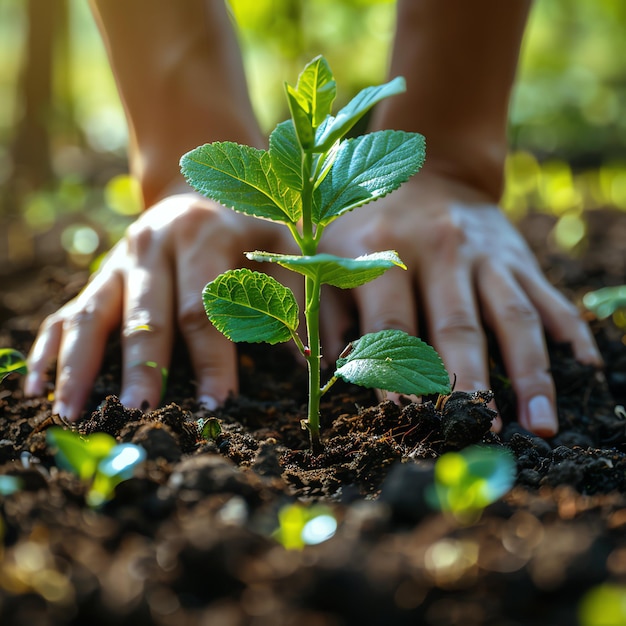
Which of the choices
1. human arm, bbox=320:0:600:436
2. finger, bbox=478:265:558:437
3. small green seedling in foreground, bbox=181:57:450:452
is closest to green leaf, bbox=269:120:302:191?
small green seedling in foreground, bbox=181:57:450:452

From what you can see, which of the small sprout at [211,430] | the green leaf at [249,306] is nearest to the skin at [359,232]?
the small sprout at [211,430]

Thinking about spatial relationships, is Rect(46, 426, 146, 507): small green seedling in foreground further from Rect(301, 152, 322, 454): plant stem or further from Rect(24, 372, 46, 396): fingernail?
Rect(24, 372, 46, 396): fingernail

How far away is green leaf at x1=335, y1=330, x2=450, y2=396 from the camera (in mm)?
914

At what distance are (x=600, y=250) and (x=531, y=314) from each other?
1.31 m

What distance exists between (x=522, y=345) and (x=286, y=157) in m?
0.76

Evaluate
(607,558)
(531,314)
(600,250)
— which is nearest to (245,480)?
(607,558)

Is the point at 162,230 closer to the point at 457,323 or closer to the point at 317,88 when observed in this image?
the point at 457,323

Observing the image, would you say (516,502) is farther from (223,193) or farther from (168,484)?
(223,193)

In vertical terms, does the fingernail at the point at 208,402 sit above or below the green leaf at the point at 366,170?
below

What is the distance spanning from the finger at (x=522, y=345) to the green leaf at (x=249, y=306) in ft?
1.93

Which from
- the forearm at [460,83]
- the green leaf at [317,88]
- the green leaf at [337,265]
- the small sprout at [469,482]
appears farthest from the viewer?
the forearm at [460,83]

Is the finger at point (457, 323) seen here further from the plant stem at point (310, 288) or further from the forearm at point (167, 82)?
the forearm at point (167, 82)

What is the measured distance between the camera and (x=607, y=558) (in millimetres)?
653

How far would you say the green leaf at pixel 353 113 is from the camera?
32.3 inches
